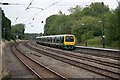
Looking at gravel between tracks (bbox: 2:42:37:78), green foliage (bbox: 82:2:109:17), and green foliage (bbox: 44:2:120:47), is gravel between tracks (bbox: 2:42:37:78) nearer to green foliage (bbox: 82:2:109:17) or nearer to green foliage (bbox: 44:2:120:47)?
green foliage (bbox: 44:2:120:47)

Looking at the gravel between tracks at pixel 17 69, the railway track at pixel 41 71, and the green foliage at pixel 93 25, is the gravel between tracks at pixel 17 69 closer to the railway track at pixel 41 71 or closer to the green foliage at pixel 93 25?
the railway track at pixel 41 71

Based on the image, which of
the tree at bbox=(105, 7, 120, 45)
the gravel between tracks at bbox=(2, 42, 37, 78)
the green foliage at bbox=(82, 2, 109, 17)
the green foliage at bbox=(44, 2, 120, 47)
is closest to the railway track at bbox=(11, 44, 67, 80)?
the gravel between tracks at bbox=(2, 42, 37, 78)

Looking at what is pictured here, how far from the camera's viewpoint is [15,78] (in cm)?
1778

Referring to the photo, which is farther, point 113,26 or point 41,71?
point 113,26

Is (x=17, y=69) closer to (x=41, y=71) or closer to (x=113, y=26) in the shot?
(x=41, y=71)

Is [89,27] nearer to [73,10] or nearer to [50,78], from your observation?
[73,10]

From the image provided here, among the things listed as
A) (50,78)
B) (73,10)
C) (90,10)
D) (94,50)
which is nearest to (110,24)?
(94,50)

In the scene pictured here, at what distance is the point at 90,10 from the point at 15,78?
8689cm

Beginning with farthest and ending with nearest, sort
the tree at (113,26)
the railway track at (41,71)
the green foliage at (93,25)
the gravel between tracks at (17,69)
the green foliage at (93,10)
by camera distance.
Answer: the green foliage at (93,10)
the green foliage at (93,25)
the tree at (113,26)
the gravel between tracks at (17,69)
the railway track at (41,71)

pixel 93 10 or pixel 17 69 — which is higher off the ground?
pixel 93 10

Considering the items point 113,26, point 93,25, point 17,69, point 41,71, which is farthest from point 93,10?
point 41,71

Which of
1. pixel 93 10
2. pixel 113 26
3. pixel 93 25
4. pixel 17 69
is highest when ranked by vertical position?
pixel 93 10

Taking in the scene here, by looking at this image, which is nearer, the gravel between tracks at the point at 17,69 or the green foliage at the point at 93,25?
the gravel between tracks at the point at 17,69

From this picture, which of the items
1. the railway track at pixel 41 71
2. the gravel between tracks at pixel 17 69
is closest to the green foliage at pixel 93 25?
the gravel between tracks at pixel 17 69
